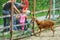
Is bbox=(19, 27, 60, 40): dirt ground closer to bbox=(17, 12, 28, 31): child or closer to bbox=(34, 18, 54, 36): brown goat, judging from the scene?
bbox=(34, 18, 54, 36): brown goat

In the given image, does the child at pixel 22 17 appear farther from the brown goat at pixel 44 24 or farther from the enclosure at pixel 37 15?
the brown goat at pixel 44 24

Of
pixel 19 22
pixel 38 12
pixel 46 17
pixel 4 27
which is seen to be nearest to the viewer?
pixel 4 27

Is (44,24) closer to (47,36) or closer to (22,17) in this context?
(47,36)

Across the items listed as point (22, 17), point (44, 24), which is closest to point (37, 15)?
point (44, 24)

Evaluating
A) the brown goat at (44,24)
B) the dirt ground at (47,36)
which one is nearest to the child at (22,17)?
the brown goat at (44,24)

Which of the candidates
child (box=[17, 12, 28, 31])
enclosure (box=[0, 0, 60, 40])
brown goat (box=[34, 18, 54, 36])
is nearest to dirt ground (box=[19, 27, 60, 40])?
enclosure (box=[0, 0, 60, 40])

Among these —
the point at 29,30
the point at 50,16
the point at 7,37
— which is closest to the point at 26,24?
the point at 29,30

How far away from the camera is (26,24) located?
974 cm

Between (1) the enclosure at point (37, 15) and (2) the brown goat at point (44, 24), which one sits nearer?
(1) the enclosure at point (37, 15)

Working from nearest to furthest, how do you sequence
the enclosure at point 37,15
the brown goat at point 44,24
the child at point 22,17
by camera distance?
the enclosure at point 37,15 < the child at point 22,17 < the brown goat at point 44,24

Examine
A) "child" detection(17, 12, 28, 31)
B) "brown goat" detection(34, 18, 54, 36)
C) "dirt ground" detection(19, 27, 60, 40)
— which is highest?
"child" detection(17, 12, 28, 31)

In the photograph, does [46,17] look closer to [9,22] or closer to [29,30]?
[29,30]

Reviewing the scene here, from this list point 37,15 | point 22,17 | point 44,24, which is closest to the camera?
point 22,17

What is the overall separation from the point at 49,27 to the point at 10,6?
6.10ft
